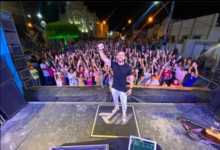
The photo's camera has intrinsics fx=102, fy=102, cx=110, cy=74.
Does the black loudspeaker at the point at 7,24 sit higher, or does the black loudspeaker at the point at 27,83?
the black loudspeaker at the point at 7,24

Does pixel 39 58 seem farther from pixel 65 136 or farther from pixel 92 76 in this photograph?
pixel 65 136

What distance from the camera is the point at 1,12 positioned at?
2.81m

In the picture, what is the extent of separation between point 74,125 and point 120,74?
66.5 inches

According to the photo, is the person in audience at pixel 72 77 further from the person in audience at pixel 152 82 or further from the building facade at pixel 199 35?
the building facade at pixel 199 35

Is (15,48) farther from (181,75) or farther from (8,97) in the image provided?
(181,75)

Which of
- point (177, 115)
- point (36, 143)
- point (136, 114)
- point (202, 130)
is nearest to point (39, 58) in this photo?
point (36, 143)

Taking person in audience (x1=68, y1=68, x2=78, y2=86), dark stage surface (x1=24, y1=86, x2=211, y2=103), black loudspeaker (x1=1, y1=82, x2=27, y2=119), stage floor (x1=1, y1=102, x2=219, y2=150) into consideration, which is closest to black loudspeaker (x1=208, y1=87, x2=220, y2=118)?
stage floor (x1=1, y1=102, x2=219, y2=150)

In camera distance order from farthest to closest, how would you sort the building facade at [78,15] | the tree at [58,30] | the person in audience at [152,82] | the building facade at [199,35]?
1. the building facade at [78,15]
2. the tree at [58,30]
3. the building facade at [199,35]
4. the person in audience at [152,82]

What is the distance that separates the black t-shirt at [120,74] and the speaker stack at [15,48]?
128 inches

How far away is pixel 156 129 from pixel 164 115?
0.61 metres

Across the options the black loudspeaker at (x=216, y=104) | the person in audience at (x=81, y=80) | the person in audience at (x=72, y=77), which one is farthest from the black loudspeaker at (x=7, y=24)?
the black loudspeaker at (x=216, y=104)

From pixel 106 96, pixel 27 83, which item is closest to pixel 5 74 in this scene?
pixel 27 83

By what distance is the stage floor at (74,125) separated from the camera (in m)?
2.10

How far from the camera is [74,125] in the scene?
250 centimetres
